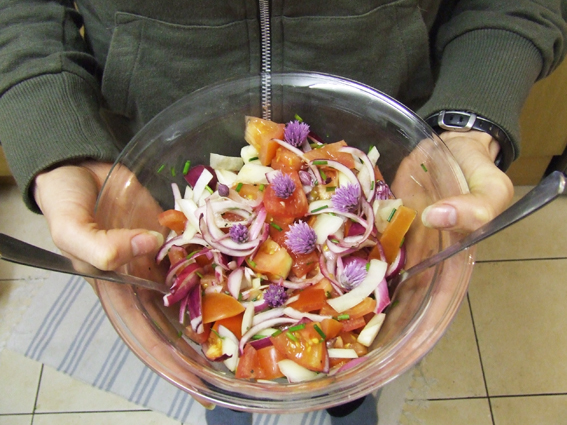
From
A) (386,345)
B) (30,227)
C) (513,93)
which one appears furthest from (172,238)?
(30,227)

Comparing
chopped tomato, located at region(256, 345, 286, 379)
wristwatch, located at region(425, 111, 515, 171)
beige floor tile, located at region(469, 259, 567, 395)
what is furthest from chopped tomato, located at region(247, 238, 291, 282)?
beige floor tile, located at region(469, 259, 567, 395)

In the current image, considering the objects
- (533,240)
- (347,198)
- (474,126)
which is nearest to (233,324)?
(347,198)

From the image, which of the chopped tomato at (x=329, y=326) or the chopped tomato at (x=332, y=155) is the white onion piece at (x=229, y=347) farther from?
the chopped tomato at (x=332, y=155)

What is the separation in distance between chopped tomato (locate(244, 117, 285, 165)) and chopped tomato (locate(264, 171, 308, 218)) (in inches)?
2.7

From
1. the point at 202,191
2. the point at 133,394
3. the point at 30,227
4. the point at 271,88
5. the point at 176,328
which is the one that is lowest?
the point at 133,394

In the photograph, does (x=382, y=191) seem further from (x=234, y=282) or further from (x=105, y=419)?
(x=105, y=419)

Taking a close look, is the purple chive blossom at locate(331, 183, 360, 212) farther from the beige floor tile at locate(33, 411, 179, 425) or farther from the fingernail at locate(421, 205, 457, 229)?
the beige floor tile at locate(33, 411, 179, 425)

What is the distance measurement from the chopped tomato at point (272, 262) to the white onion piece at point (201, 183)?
14 cm

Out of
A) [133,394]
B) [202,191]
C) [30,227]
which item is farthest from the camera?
[30,227]

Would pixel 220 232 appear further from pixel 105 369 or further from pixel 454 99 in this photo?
pixel 105 369

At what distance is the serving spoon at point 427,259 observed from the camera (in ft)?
1.41

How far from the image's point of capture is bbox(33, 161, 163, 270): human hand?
1.76 ft

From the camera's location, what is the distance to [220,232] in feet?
2.14

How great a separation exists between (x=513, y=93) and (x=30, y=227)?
157 cm
